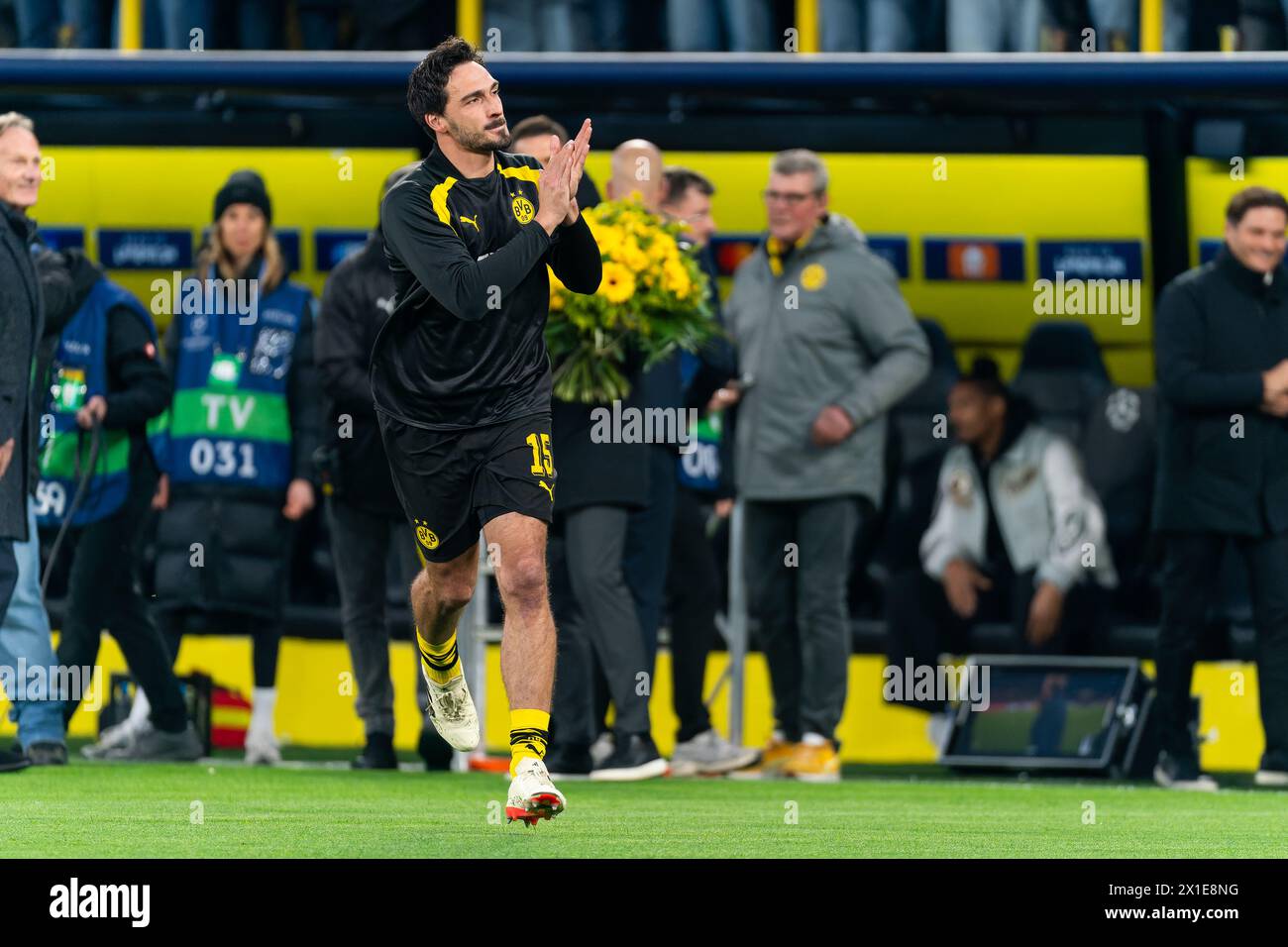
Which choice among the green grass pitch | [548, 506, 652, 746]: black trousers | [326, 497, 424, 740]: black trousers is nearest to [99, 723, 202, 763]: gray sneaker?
the green grass pitch

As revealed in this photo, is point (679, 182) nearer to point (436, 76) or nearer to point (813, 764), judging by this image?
point (813, 764)

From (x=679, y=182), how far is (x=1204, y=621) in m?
2.66

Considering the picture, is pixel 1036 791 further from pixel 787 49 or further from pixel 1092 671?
pixel 787 49

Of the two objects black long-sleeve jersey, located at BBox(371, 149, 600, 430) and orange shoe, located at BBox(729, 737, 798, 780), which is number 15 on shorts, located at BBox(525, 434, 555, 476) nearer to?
black long-sleeve jersey, located at BBox(371, 149, 600, 430)

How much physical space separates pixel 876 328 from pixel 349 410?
2019mm

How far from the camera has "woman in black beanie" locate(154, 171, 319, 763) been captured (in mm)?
10266

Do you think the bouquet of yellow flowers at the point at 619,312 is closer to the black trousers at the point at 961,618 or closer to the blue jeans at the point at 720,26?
the blue jeans at the point at 720,26

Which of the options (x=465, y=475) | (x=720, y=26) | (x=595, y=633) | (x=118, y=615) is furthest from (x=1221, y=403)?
(x=118, y=615)

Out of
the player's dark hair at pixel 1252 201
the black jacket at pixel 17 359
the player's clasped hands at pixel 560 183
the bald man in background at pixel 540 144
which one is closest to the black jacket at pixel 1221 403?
the player's dark hair at pixel 1252 201

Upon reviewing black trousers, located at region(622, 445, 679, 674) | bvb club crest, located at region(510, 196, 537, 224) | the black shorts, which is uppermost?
bvb club crest, located at region(510, 196, 537, 224)

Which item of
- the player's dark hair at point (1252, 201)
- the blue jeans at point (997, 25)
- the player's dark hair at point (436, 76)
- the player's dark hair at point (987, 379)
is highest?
the blue jeans at point (997, 25)

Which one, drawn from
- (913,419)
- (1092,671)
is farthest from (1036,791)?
(913,419)

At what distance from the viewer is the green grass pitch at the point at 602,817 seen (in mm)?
6570

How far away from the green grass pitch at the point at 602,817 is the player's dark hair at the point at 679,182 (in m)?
2.41
